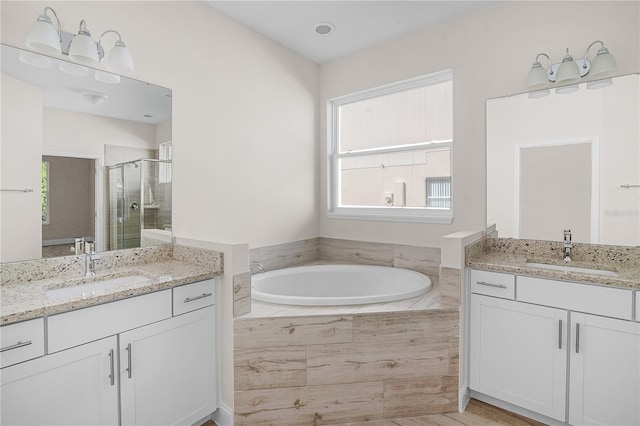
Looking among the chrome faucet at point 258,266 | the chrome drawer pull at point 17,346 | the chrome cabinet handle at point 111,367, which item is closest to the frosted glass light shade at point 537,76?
the chrome faucet at point 258,266

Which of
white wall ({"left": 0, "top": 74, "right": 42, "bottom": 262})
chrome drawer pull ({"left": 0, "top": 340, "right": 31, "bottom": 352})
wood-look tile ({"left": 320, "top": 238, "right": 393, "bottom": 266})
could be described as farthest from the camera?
wood-look tile ({"left": 320, "top": 238, "right": 393, "bottom": 266})

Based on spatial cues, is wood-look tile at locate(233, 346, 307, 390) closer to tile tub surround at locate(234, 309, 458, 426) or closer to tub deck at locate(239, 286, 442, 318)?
tile tub surround at locate(234, 309, 458, 426)

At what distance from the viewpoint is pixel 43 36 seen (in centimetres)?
161

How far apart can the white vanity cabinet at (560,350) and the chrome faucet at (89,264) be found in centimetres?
225

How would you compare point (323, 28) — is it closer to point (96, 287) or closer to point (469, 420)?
point (96, 287)

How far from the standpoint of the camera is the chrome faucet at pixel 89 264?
188cm

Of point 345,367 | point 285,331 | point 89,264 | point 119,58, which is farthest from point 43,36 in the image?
point 345,367

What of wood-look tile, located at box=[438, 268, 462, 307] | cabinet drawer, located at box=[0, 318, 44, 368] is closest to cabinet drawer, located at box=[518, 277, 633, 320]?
wood-look tile, located at box=[438, 268, 462, 307]

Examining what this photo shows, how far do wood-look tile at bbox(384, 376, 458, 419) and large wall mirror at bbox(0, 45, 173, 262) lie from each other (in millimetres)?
1700

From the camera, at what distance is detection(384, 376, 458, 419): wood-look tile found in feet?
6.57

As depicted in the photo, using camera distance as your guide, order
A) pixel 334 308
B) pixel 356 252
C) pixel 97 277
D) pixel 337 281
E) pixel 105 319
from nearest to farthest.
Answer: pixel 105 319, pixel 97 277, pixel 334 308, pixel 337 281, pixel 356 252

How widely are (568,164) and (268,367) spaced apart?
226cm

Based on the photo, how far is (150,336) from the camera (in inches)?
65.9

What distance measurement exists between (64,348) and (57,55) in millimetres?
1492
